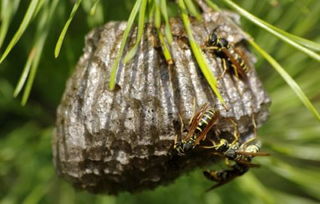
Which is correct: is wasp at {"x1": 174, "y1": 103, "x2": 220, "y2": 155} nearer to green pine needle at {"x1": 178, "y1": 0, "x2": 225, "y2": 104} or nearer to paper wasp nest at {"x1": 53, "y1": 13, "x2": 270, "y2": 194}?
paper wasp nest at {"x1": 53, "y1": 13, "x2": 270, "y2": 194}

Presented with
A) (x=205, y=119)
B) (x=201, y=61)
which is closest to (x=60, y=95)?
(x=205, y=119)

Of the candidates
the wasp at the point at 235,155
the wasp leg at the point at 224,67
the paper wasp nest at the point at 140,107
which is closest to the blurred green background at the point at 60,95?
the wasp at the point at 235,155

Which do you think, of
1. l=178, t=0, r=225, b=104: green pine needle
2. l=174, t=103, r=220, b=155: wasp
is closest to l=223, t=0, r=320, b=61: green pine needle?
l=178, t=0, r=225, b=104: green pine needle

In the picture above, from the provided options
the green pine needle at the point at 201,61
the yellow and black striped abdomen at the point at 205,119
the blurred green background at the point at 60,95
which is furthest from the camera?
the blurred green background at the point at 60,95

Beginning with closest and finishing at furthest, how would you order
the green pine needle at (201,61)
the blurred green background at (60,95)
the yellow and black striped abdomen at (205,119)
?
the green pine needle at (201,61) < the yellow and black striped abdomen at (205,119) < the blurred green background at (60,95)

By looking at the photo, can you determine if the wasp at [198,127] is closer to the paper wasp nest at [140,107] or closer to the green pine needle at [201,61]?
the paper wasp nest at [140,107]

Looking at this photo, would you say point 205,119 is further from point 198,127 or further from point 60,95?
point 60,95

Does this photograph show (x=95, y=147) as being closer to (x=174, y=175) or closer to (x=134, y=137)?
(x=134, y=137)

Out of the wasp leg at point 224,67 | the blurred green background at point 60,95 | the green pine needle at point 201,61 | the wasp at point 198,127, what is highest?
the green pine needle at point 201,61
